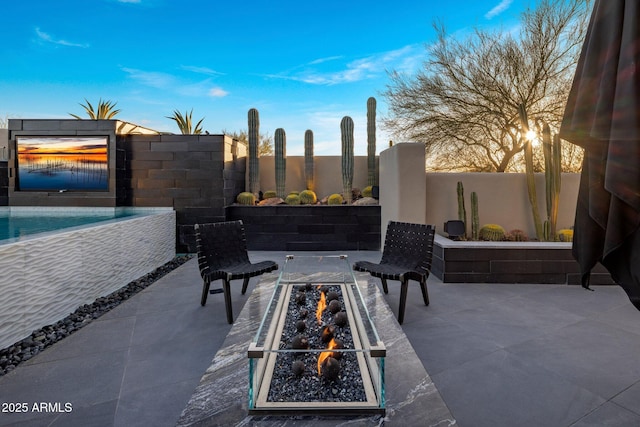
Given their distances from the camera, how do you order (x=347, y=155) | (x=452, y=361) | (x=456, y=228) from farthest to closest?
(x=347, y=155) → (x=456, y=228) → (x=452, y=361)

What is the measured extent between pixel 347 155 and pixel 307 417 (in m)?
7.34

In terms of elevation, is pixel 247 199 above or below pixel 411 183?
below

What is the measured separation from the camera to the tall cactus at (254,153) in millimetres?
8281

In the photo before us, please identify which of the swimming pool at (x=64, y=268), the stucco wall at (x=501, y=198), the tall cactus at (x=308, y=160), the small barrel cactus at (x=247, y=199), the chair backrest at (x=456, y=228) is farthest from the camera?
the tall cactus at (x=308, y=160)

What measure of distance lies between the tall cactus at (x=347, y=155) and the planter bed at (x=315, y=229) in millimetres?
1359

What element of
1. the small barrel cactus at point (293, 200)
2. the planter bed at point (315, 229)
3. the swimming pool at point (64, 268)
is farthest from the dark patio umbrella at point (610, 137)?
the small barrel cactus at point (293, 200)

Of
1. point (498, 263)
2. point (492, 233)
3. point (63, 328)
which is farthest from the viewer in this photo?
point (492, 233)

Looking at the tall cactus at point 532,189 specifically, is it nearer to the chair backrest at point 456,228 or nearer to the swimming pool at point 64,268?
the chair backrest at point 456,228

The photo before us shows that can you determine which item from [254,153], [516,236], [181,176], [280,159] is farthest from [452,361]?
[254,153]

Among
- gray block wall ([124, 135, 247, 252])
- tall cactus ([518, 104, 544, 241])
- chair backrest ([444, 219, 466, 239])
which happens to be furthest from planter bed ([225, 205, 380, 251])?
tall cactus ([518, 104, 544, 241])

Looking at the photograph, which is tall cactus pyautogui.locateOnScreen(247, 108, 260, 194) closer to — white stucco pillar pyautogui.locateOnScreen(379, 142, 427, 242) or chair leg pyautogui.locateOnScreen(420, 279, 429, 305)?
white stucco pillar pyautogui.locateOnScreen(379, 142, 427, 242)

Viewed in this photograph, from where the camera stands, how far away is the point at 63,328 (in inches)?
121

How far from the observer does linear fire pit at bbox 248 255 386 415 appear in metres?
1.52

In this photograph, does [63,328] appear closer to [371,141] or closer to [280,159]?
[280,159]
